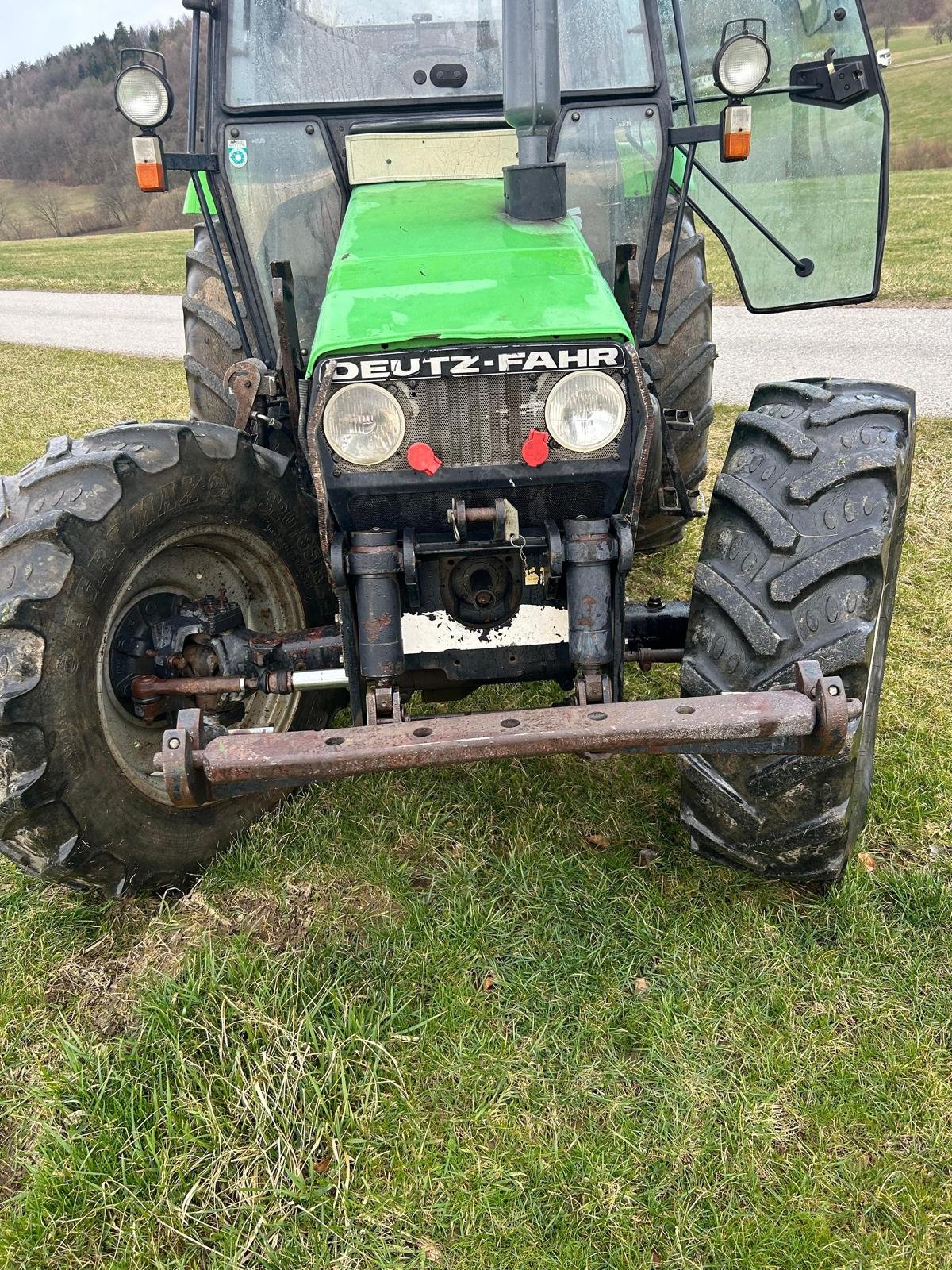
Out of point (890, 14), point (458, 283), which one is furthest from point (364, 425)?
point (890, 14)

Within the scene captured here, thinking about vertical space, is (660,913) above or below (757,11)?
below

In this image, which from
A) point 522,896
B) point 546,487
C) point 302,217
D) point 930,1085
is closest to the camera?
point 930,1085

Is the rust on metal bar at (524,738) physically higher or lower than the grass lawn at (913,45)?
lower

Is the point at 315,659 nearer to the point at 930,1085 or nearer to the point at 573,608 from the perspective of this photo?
the point at 573,608

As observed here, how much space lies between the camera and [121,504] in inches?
106

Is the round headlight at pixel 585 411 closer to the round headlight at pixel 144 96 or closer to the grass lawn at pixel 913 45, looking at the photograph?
the round headlight at pixel 144 96

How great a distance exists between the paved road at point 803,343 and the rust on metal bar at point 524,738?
6177mm

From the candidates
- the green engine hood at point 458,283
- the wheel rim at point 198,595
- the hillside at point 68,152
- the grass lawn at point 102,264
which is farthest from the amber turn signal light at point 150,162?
the hillside at point 68,152

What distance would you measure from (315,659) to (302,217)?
1.53 meters

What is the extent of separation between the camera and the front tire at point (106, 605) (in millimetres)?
2559

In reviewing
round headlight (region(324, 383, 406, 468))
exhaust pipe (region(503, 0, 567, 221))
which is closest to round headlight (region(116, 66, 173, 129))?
exhaust pipe (region(503, 0, 567, 221))

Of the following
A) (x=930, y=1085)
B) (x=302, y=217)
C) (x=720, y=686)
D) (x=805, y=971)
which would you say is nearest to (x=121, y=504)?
(x=302, y=217)

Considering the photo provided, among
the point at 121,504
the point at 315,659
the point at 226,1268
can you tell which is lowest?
the point at 226,1268

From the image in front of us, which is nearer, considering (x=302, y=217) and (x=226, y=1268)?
(x=226, y=1268)
